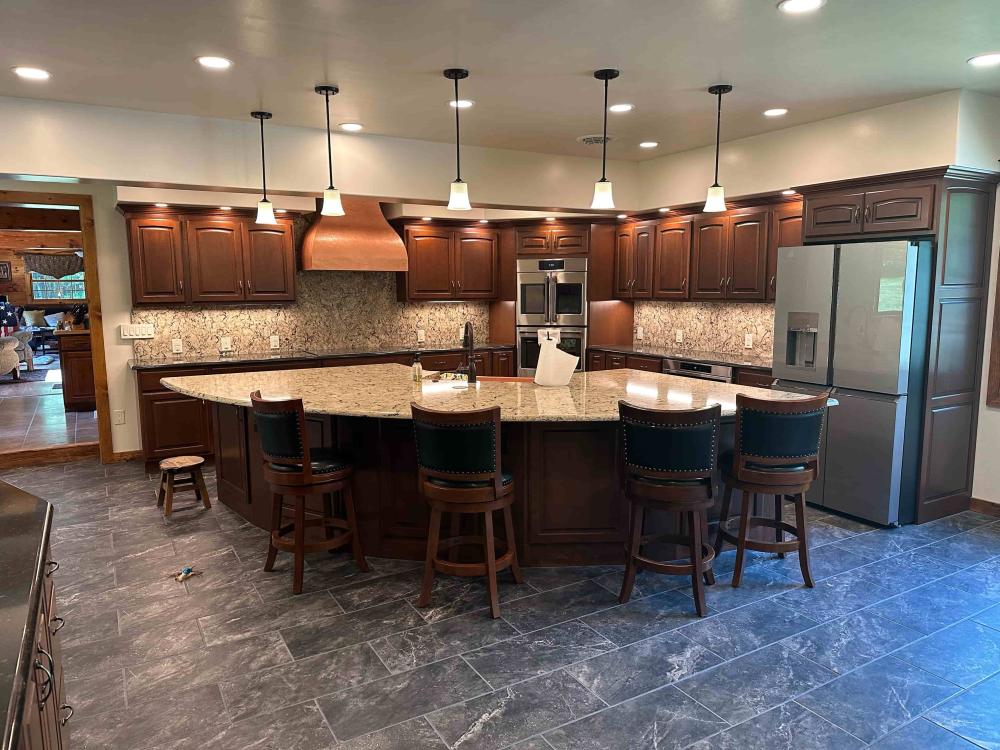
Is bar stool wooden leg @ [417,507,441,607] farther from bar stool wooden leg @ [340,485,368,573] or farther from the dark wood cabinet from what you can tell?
the dark wood cabinet

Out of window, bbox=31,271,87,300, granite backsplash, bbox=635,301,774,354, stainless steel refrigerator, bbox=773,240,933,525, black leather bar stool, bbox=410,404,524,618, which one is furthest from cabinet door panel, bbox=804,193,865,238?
window, bbox=31,271,87,300

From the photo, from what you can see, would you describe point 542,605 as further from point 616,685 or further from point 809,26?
point 809,26

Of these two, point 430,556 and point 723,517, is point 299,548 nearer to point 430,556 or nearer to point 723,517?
point 430,556

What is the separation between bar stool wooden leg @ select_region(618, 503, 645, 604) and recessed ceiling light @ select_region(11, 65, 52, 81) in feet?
12.5

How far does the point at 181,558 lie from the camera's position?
3.86 m

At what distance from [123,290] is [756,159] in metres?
5.50

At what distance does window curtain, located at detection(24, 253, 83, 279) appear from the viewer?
15.1 metres

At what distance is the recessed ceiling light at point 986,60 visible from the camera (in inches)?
133

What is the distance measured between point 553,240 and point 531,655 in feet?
16.5

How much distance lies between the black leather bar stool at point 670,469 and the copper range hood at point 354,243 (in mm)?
4042

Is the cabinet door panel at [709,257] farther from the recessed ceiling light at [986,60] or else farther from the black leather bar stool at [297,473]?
the black leather bar stool at [297,473]

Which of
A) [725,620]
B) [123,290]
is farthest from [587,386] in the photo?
[123,290]

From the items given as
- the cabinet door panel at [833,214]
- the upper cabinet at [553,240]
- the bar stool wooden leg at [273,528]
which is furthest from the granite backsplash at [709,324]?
the bar stool wooden leg at [273,528]

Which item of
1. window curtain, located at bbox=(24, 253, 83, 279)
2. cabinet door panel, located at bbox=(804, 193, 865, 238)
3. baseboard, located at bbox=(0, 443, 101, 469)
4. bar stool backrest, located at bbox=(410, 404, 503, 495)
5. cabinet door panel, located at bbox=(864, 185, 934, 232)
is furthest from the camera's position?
window curtain, located at bbox=(24, 253, 83, 279)
